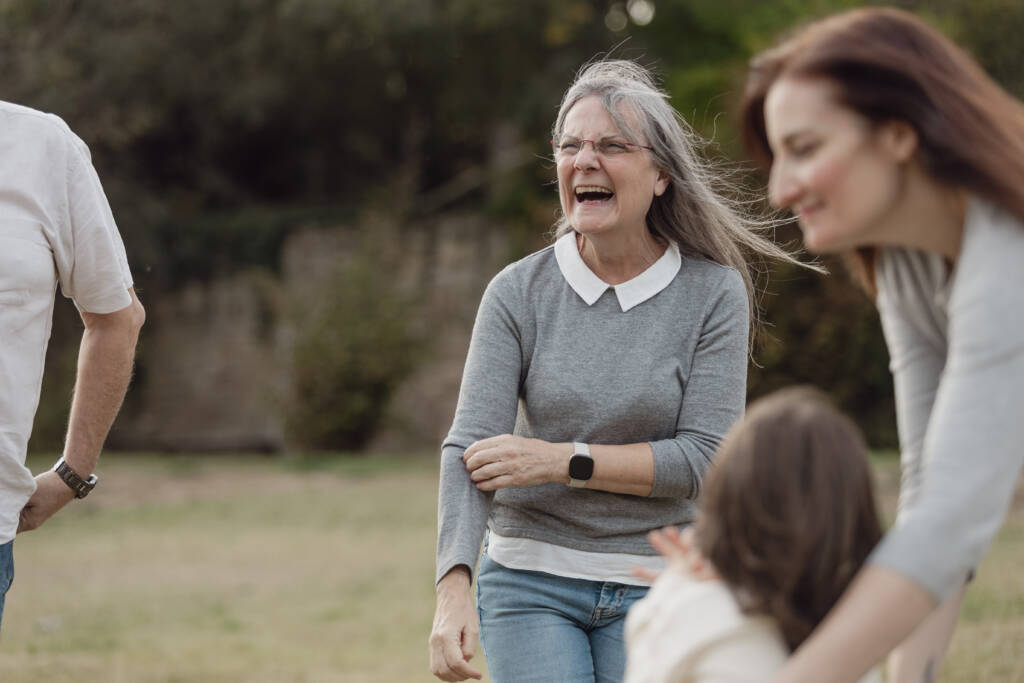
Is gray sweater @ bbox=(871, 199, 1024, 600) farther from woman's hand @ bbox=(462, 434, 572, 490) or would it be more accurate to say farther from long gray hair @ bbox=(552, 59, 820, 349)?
long gray hair @ bbox=(552, 59, 820, 349)

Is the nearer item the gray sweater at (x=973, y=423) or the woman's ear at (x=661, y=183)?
the gray sweater at (x=973, y=423)

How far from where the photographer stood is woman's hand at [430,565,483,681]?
8.52ft

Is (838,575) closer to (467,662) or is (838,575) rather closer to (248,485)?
(467,662)

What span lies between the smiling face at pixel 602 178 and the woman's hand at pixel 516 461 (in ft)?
1.75

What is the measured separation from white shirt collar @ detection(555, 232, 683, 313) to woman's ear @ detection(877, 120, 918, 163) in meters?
1.21

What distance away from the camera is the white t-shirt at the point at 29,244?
2781 mm

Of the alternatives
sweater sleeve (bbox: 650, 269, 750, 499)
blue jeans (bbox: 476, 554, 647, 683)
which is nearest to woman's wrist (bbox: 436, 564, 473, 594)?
blue jeans (bbox: 476, 554, 647, 683)

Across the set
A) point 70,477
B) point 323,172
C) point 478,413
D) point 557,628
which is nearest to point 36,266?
point 70,477

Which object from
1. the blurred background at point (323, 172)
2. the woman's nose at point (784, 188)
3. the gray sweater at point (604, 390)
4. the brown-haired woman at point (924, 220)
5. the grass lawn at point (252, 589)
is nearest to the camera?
the brown-haired woman at point (924, 220)

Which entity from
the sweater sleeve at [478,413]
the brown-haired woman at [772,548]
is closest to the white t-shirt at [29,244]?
the sweater sleeve at [478,413]

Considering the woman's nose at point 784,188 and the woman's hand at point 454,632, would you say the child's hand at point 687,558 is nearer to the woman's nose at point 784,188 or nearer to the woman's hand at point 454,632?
the woman's nose at point 784,188

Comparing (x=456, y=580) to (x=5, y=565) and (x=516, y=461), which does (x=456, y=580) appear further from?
(x=5, y=565)

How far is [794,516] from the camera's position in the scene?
1.67 metres

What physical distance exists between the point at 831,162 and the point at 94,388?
2077mm
